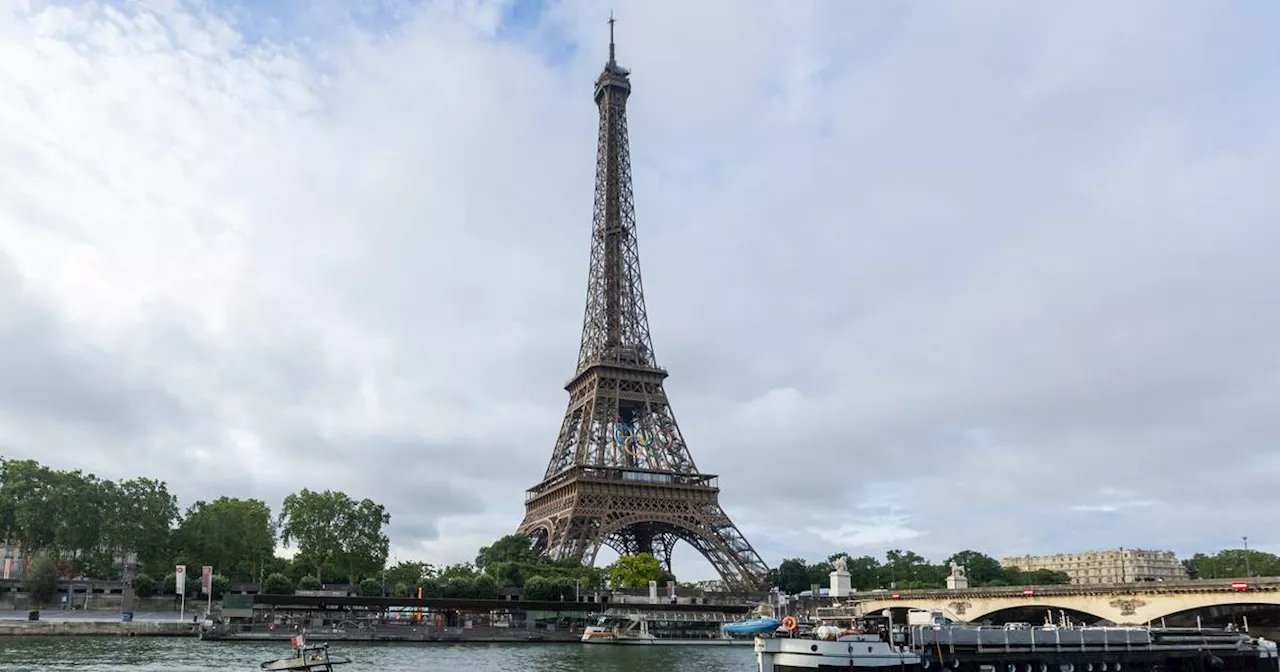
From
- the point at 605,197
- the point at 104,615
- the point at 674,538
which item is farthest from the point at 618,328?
the point at 104,615

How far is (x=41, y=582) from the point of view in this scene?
95375 mm

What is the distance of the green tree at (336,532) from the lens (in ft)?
358

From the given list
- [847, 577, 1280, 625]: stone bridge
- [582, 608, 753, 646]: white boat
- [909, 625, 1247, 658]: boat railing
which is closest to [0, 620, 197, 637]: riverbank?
[582, 608, 753, 646]: white boat

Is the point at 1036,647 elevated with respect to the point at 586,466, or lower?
lower

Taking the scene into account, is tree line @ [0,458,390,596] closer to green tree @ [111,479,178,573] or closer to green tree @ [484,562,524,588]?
green tree @ [111,479,178,573]

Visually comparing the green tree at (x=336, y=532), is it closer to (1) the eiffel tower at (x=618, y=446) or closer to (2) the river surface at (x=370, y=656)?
(1) the eiffel tower at (x=618, y=446)

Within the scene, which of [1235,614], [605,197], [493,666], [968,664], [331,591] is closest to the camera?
[968,664]

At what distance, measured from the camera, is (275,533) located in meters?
122

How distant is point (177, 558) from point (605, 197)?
67339 millimetres

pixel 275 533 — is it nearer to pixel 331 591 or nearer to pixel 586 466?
pixel 331 591

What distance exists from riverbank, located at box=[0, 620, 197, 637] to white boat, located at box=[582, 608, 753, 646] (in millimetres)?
32254

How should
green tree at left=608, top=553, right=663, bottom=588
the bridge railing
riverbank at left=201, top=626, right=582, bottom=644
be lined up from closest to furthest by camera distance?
the bridge railing < riverbank at left=201, top=626, right=582, bottom=644 < green tree at left=608, top=553, right=663, bottom=588

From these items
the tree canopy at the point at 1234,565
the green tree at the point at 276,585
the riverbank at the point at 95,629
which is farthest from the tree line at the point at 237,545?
the tree canopy at the point at 1234,565

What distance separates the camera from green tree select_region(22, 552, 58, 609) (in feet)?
313
